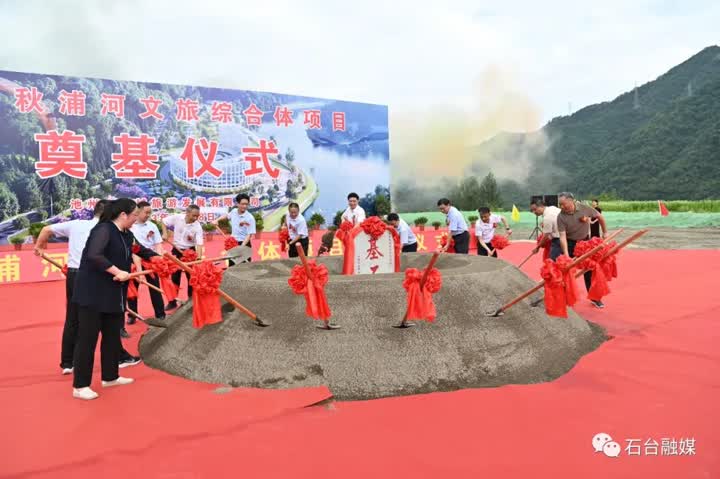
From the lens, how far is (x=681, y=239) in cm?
2002

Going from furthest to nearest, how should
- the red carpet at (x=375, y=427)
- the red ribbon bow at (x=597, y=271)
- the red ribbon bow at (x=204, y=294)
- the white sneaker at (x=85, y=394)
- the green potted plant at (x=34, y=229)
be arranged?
the green potted plant at (x=34, y=229) → the red ribbon bow at (x=597, y=271) → the red ribbon bow at (x=204, y=294) → the white sneaker at (x=85, y=394) → the red carpet at (x=375, y=427)

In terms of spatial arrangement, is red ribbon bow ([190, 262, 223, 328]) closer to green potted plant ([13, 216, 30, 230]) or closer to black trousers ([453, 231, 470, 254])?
black trousers ([453, 231, 470, 254])

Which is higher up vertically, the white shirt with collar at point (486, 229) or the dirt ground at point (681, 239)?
the white shirt with collar at point (486, 229)

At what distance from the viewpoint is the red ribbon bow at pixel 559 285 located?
4.25 meters

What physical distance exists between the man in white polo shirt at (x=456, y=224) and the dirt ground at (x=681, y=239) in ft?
34.6

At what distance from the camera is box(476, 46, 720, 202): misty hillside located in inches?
1613

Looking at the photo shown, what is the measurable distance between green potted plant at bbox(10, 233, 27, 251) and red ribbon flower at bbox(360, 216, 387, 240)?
10.6 metres

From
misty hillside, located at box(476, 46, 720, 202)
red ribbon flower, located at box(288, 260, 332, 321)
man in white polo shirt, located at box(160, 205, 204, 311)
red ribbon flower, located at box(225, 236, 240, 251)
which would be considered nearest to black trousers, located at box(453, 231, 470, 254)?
red ribbon flower, located at box(225, 236, 240, 251)

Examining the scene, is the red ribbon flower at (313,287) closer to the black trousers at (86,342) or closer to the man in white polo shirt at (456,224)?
the black trousers at (86,342)

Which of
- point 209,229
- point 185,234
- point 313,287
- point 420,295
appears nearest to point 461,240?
point 185,234

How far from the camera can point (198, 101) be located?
608 inches

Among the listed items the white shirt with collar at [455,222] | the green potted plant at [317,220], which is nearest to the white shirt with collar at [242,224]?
the white shirt with collar at [455,222]

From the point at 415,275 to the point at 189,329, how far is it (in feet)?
7.51

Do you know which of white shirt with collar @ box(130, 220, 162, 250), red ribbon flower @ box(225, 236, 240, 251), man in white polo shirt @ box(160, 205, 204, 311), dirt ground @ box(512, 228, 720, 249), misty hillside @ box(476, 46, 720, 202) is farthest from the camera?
misty hillside @ box(476, 46, 720, 202)
